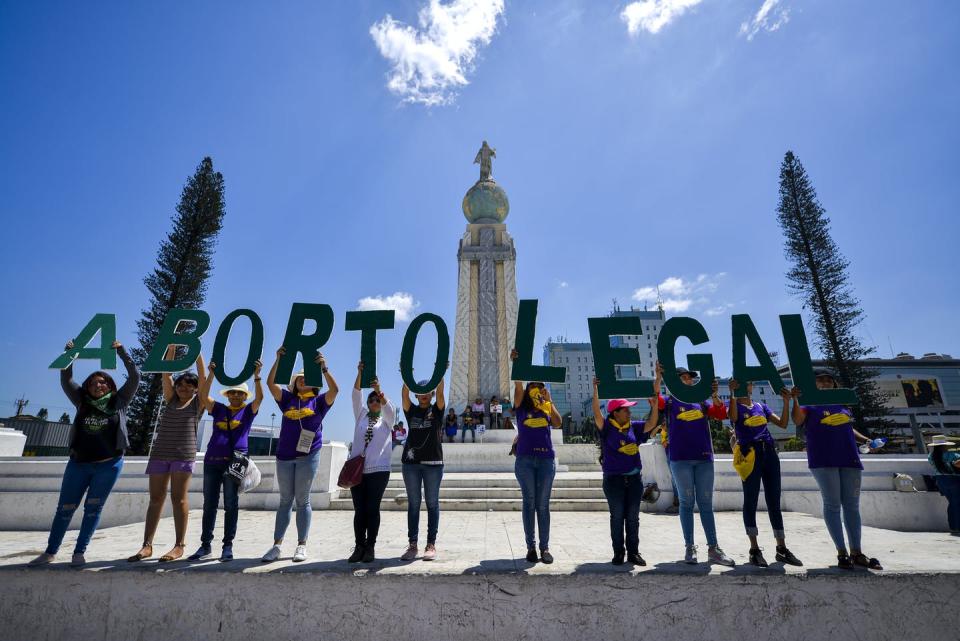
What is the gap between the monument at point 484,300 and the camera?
1806cm

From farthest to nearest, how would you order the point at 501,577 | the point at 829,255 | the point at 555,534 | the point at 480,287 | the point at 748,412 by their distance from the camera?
the point at 829,255
the point at 480,287
the point at 555,534
the point at 748,412
the point at 501,577


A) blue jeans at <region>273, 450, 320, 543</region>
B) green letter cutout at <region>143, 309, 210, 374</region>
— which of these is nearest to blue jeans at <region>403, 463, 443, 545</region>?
blue jeans at <region>273, 450, 320, 543</region>

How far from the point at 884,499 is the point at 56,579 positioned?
10.1 metres

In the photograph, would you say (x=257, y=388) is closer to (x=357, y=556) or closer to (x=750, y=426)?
(x=357, y=556)

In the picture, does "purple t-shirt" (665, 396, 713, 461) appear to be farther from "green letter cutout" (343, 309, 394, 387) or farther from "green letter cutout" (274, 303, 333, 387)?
"green letter cutout" (274, 303, 333, 387)

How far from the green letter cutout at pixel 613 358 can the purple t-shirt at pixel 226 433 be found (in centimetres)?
343

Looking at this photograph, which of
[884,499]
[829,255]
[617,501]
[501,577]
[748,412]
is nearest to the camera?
[501,577]

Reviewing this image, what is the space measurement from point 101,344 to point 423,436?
141 inches

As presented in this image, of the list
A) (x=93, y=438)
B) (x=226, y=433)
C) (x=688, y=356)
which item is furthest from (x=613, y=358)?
(x=93, y=438)

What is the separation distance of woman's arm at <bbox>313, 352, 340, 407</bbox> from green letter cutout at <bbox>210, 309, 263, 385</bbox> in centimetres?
70

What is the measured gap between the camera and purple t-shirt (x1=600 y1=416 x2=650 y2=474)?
154 inches

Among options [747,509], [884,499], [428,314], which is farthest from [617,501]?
[884,499]

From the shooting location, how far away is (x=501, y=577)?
3.23 metres

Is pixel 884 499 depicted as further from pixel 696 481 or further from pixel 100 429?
pixel 100 429
